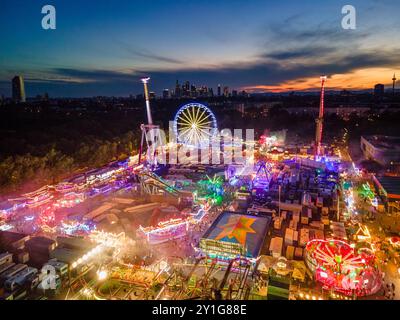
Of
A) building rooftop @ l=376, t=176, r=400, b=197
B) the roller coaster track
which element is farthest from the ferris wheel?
building rooftop @ l=376, t=176, r=400, b=197

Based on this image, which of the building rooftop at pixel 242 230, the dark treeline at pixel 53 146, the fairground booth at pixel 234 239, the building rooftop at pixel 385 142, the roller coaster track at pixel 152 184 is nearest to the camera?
the fairground booth at pixel 234 239

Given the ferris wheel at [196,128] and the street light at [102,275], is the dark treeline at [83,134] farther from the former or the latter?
the street light at [102,275]

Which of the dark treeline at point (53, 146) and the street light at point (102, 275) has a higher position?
the dark treeline at point (53, 146)

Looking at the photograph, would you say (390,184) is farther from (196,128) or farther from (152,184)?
(196,128)

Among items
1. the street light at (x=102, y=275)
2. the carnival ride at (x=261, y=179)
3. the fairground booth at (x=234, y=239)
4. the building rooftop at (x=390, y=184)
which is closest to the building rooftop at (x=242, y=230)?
the fairground booth at (x=234, y=239)

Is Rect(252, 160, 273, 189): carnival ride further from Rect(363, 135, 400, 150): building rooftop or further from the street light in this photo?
the street light

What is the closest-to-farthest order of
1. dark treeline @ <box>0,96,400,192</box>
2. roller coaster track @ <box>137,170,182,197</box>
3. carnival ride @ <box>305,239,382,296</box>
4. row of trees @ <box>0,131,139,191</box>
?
carnival ride @ <box>305,239,382,296</box>, roller coaster track @ <box>137,170,182,197</box>, row of trees @ <box>0,131,139,191</box>, dark treeline @ <box>0,96,400,192</box>
